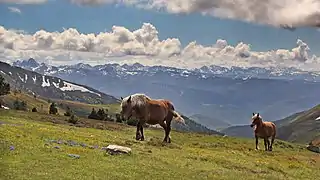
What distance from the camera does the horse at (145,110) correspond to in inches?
1447

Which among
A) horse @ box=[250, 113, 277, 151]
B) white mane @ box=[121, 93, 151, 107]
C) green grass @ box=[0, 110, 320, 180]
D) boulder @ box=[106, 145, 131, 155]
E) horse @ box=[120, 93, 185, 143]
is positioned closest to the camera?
green grass @ box=[0, 110, 320, 180]

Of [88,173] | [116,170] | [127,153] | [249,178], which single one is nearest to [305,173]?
[249,178]

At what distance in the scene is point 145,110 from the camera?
3753 cm

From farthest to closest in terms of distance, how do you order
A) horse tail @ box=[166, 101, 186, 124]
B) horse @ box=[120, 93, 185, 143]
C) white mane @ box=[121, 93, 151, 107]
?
horse tail @ box=[166, 101, 186, 124], white mane @ box=[121, 93, 151, 107], horse @ box=[120, 93, 185, 143]

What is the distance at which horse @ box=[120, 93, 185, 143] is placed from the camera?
36.8 m

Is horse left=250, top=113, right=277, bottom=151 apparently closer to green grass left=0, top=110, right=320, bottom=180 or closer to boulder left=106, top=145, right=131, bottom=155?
green grass left=0, top=110, right=320, bottom=180

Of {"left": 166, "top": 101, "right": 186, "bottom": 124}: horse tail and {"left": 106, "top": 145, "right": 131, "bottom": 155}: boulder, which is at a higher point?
{"left": 166, "top": 101, "right": 186, "bottom": 124}: horse tail

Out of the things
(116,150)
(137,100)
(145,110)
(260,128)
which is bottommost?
(116,150)

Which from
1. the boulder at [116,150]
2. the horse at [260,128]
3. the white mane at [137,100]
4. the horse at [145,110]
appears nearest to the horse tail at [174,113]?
the horse at [145,110]

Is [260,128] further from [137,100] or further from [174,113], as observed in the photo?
[137,100]

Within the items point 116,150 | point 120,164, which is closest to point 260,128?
point 116,150

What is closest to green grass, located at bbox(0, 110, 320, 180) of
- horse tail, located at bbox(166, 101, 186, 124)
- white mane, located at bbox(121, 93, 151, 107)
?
white mane, located at bbox(121, 93, 151, 107)

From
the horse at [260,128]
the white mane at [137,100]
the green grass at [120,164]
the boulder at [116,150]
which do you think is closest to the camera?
the green grass at [120,164]

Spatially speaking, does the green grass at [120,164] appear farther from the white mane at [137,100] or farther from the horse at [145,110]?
the white mane at [137,100]
